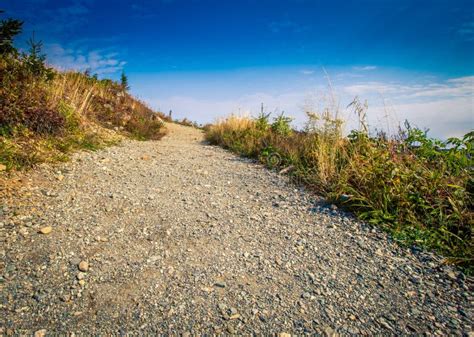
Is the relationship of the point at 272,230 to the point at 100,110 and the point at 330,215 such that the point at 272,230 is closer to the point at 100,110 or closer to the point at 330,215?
the point at 330,215

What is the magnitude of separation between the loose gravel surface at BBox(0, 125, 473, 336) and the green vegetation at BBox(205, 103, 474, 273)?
0.30m

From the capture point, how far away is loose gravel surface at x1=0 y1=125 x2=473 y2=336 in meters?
1.78

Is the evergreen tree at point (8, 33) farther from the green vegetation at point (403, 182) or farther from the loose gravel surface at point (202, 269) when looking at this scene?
the green vegetation at point (403, 182)

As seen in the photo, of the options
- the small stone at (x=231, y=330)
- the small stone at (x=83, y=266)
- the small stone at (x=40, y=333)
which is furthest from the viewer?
the small stone at (x=83, y=266)

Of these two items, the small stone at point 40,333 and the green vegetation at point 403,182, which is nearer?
the small stone at point 40,333

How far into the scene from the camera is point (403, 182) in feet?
11.0

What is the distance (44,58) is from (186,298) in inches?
290


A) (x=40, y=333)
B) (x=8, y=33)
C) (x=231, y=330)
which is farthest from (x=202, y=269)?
(x=8, y=33)

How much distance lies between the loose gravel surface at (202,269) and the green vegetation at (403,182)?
0.30 m

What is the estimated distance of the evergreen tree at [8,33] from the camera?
5.19m

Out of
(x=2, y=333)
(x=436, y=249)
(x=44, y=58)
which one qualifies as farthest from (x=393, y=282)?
(x=44, y=58)

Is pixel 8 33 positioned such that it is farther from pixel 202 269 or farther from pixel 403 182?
pixel 403 182

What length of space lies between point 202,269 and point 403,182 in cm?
295

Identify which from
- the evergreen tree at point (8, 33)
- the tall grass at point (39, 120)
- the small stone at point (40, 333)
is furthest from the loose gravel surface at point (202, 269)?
the evergreen tree at point (8, 33)
